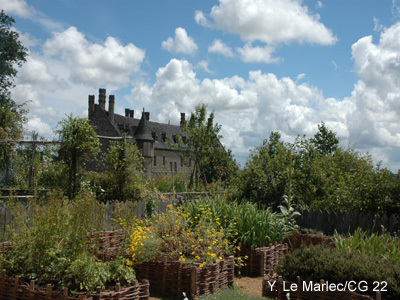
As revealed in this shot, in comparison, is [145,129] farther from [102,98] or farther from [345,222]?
[345,222]

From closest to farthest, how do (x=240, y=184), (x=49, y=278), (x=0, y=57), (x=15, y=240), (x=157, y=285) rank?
(x=49, y=278) → (x=15, y=240) → (x=157, y=285) → (x=240, y=184) → (x=0, y=57)

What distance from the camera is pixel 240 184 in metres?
12.7

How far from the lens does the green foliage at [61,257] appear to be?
4.83 m

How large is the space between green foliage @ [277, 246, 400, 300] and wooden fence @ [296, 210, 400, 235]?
137 inches

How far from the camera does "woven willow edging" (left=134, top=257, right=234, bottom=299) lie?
6.11 metres

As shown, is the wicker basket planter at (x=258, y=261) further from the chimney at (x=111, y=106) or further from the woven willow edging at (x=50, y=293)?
the chimney at (x=111, y=106)

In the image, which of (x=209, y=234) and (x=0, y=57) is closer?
(x=209, y=234)

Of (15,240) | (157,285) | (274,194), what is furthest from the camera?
(274,194)

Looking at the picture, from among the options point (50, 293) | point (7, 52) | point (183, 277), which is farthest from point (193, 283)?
point (7, 52)

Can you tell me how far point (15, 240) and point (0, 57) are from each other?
26.8 m

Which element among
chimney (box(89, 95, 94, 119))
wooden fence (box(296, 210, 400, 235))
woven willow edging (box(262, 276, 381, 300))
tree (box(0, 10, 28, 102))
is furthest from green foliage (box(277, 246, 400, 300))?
chimney (box(89, 95, 94, 119))

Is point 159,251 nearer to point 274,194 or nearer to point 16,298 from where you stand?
point 16,298

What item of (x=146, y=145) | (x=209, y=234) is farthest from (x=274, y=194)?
(x=146, y=145)

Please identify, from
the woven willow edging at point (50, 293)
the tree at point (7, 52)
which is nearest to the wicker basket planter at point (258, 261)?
the woven willow edging at point (50, 293)
